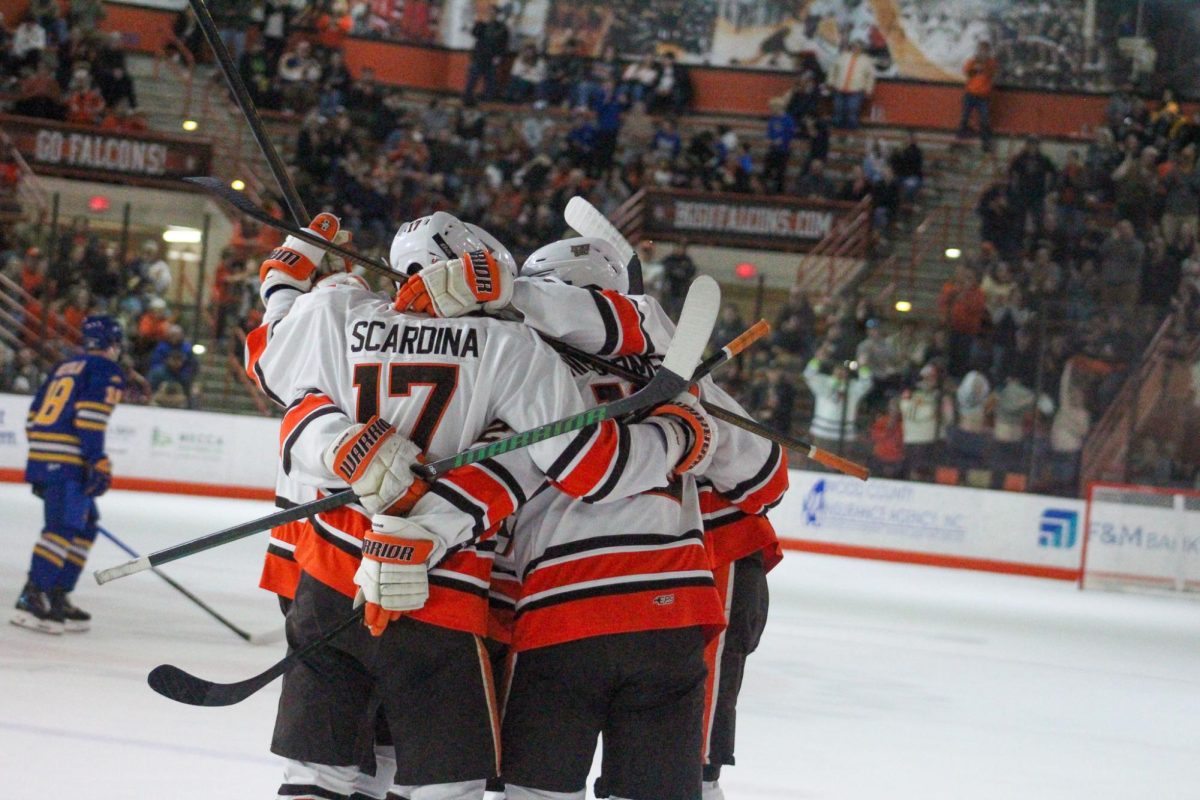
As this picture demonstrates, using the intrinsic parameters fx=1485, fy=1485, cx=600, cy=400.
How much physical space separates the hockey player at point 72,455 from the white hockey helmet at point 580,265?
11.0 feet

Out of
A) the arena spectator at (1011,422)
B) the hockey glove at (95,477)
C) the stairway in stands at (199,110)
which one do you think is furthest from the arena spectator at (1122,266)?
the hockey glove at (95,477)

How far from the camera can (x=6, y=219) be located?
12.4 meters

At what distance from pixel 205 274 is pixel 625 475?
10722 millimetres

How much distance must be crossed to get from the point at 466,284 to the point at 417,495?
31 cm

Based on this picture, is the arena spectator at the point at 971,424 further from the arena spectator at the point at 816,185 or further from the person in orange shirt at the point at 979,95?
the person in orange shirt at the point at 979,95

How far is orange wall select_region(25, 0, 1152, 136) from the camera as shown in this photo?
52.2 ft

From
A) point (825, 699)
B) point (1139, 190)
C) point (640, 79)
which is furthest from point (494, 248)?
point (640, 79)

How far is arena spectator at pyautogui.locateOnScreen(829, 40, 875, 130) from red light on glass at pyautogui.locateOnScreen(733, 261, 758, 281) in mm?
2561

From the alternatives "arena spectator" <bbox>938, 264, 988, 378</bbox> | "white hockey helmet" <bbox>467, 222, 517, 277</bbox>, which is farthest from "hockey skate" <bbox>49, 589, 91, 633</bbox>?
"arena spectator" <bbox>938, 264, 988, 378</bbox>

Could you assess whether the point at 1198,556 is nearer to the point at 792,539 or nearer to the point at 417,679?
the point at 792,539

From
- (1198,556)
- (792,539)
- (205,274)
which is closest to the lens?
(1198,556)

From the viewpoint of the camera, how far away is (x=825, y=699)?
16.6ft

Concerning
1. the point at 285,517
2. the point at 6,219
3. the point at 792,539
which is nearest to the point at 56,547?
the point at 285,517

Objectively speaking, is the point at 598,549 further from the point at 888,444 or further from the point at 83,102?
the point at 83,102
